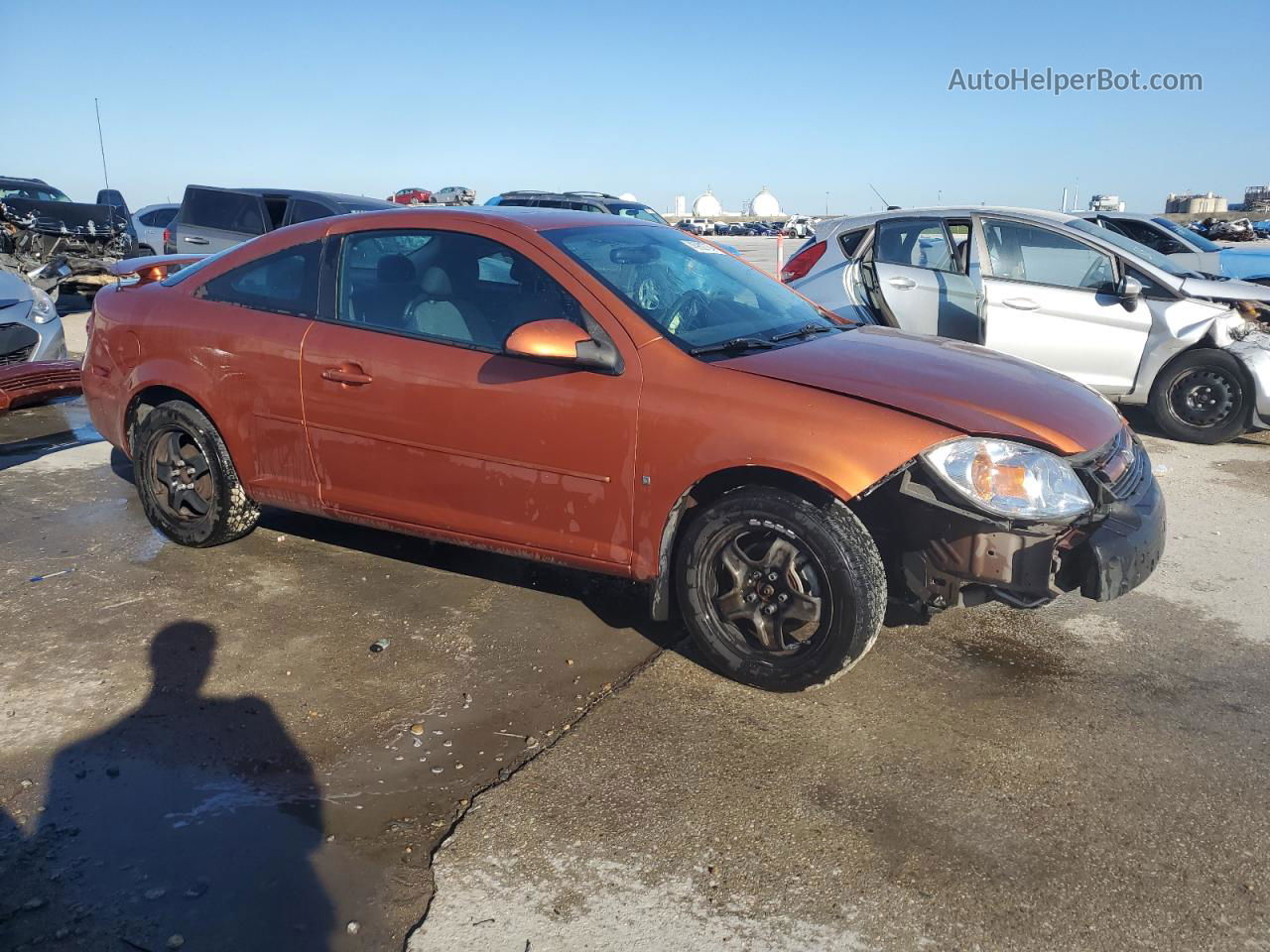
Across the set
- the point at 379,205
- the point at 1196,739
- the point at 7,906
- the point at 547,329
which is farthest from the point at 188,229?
the point at 1196,739

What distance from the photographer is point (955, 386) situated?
3.53m

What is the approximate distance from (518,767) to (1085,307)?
6.15 meters

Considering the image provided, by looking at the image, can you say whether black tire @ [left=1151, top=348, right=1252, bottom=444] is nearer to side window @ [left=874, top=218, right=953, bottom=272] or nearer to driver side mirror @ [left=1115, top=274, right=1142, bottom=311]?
driver side mirror @ [left=1115, top=274, right=1142, bottom=311]

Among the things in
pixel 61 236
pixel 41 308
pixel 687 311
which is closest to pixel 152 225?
pixel 61 236

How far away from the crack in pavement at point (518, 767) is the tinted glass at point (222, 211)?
36.3ft

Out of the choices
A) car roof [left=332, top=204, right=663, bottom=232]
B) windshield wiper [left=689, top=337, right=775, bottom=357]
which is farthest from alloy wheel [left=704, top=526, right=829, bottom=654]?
car roof [left=332, top=204, right=663, bottom=232]

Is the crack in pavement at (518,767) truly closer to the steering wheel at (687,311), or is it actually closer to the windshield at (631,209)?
the steering wheel at (687,311)

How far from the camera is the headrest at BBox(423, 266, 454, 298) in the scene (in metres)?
4.16

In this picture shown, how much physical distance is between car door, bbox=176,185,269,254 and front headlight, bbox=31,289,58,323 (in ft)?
15.0

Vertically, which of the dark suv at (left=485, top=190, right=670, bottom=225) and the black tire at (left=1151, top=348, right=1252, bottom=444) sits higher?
the dark suv at (left=485, top=190, right=670, bottom=225)

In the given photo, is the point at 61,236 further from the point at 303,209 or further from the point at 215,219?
the point at 303,209

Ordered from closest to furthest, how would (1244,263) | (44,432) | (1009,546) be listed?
(1009,546)
(44,432)
(1244,263)

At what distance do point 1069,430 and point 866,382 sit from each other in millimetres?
706

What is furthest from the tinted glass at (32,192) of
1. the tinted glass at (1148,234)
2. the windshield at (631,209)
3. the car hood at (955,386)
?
the car hood at (955,386)
